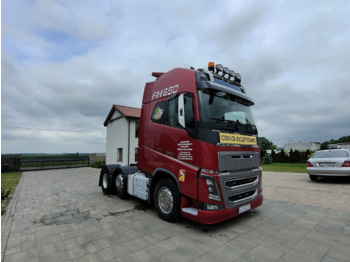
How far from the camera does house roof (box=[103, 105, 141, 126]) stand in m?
18.2

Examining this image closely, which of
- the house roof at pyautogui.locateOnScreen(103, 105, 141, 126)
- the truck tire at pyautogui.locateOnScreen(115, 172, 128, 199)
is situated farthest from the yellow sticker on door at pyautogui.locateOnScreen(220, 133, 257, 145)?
the house roof at pyautogui.locateOnScreen(103, 105, 141, 126)

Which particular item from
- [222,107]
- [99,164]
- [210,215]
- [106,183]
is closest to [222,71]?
[222,107]

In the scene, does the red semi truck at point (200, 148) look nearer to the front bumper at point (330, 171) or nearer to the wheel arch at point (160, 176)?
the wheel arch at point (160, 176)

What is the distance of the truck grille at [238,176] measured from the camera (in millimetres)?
3619

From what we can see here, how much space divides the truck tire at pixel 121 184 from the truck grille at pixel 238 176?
11.5 feet

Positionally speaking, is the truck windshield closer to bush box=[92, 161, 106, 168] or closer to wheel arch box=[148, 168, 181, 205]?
wheel arch box=[148, 168, 181, 205]

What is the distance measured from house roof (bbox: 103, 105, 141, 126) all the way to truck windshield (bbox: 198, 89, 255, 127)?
14.5 metres

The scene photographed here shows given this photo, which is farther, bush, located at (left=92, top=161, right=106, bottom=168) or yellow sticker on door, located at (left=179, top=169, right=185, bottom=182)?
bush, located at (left=92, top=161, right=106, bottom=168)

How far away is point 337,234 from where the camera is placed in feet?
11.5

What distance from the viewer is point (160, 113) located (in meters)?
4.67

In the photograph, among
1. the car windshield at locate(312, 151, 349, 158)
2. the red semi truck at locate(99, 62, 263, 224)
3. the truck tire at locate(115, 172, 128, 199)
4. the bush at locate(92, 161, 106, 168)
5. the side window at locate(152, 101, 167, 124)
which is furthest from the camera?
the bush at locate(92, 161, 106, 168)

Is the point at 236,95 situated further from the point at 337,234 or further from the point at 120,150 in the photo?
the point at 120,150

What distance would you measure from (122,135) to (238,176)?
1614cm

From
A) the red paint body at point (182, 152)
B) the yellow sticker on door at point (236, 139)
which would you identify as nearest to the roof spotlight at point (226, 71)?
the red paint body at point (182, 152)
